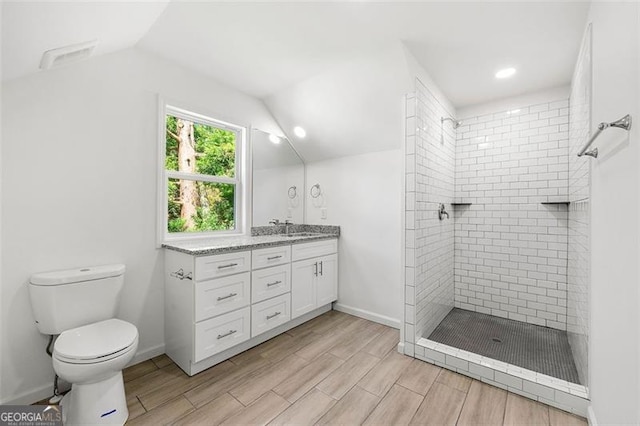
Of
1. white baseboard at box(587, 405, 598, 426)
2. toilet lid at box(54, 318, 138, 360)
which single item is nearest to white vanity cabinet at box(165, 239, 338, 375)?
toilet lid at box(54, 318, 138, 360)

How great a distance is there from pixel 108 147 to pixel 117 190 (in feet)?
1.04

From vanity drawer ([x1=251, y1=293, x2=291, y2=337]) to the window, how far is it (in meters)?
0.91

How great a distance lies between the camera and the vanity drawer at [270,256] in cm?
231

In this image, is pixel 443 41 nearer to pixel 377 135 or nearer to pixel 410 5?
pixel 410 5

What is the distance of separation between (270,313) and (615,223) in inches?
89.8

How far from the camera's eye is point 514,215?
112 inches

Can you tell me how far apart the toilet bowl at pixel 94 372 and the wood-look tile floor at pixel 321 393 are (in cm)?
16

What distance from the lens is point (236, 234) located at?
2936mm

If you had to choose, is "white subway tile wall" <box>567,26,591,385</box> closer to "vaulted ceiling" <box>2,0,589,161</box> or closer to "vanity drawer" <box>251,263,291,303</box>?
"vaulted ceiling" <box>2,0,589,161</box>

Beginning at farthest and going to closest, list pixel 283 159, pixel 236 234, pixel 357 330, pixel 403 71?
pixel 283 159
pixel 236 234
pixel 357 330
pixel 403 71

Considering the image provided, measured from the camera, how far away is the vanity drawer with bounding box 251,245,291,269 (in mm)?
2309

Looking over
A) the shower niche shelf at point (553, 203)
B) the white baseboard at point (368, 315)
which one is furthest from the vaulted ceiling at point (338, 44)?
the white baseboard at point (368, 315)

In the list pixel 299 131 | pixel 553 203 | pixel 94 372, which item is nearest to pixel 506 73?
pixel 553 203

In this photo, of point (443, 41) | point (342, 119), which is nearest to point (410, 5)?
point (443, 41)
